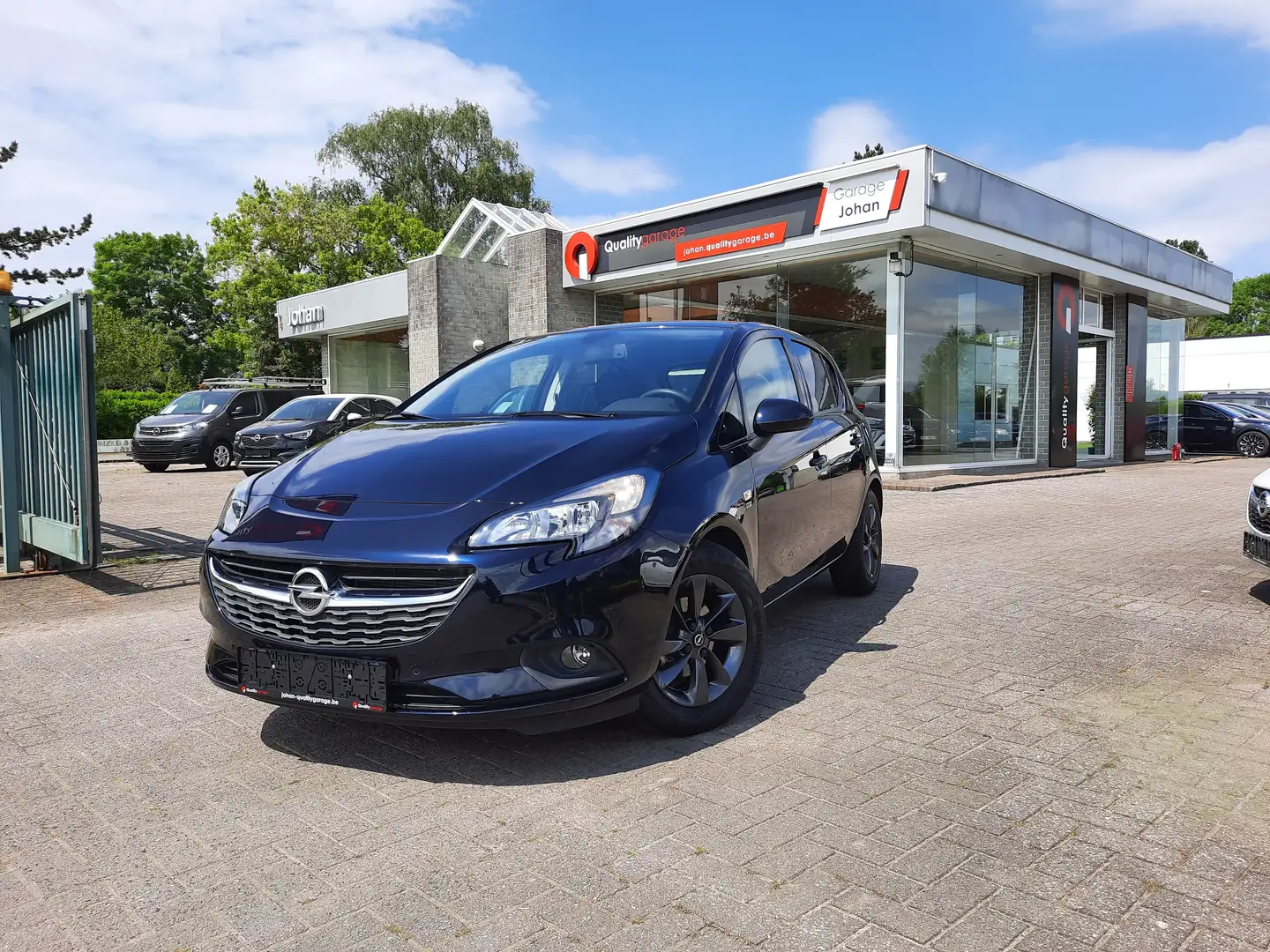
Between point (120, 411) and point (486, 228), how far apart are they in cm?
1642

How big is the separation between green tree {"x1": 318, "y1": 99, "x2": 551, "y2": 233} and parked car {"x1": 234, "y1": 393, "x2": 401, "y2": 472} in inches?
1150

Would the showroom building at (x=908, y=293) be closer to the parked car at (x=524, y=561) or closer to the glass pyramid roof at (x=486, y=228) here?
the glass pyramid roof at (x=486, y=228)

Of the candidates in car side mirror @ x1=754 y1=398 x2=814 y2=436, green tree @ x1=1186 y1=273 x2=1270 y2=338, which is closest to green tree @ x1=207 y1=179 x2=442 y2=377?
car side mirror @ x1=754 y1=398 x2=814 y2=436

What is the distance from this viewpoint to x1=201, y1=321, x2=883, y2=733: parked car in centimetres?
296

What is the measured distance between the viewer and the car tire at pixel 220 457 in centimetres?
1916

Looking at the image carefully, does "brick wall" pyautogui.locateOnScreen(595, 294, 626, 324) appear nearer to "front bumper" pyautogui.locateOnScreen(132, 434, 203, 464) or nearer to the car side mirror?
"front bumper" pyautogui.locateOnScreen(132, 434, 203, 464)

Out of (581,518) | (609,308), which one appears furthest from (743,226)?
(581,518)

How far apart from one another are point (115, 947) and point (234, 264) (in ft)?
136

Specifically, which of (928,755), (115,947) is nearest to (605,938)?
(115,947)

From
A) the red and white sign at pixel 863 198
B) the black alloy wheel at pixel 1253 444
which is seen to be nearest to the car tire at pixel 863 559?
the red and white sign at pixel 863 198

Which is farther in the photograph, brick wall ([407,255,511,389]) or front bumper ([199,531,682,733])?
brick wall ([407,255,511,389])

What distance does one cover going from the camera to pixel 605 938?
2.22 m

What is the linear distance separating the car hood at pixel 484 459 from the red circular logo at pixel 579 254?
1666 cm

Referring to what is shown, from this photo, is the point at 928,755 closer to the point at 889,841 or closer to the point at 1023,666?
the point at 889,841
